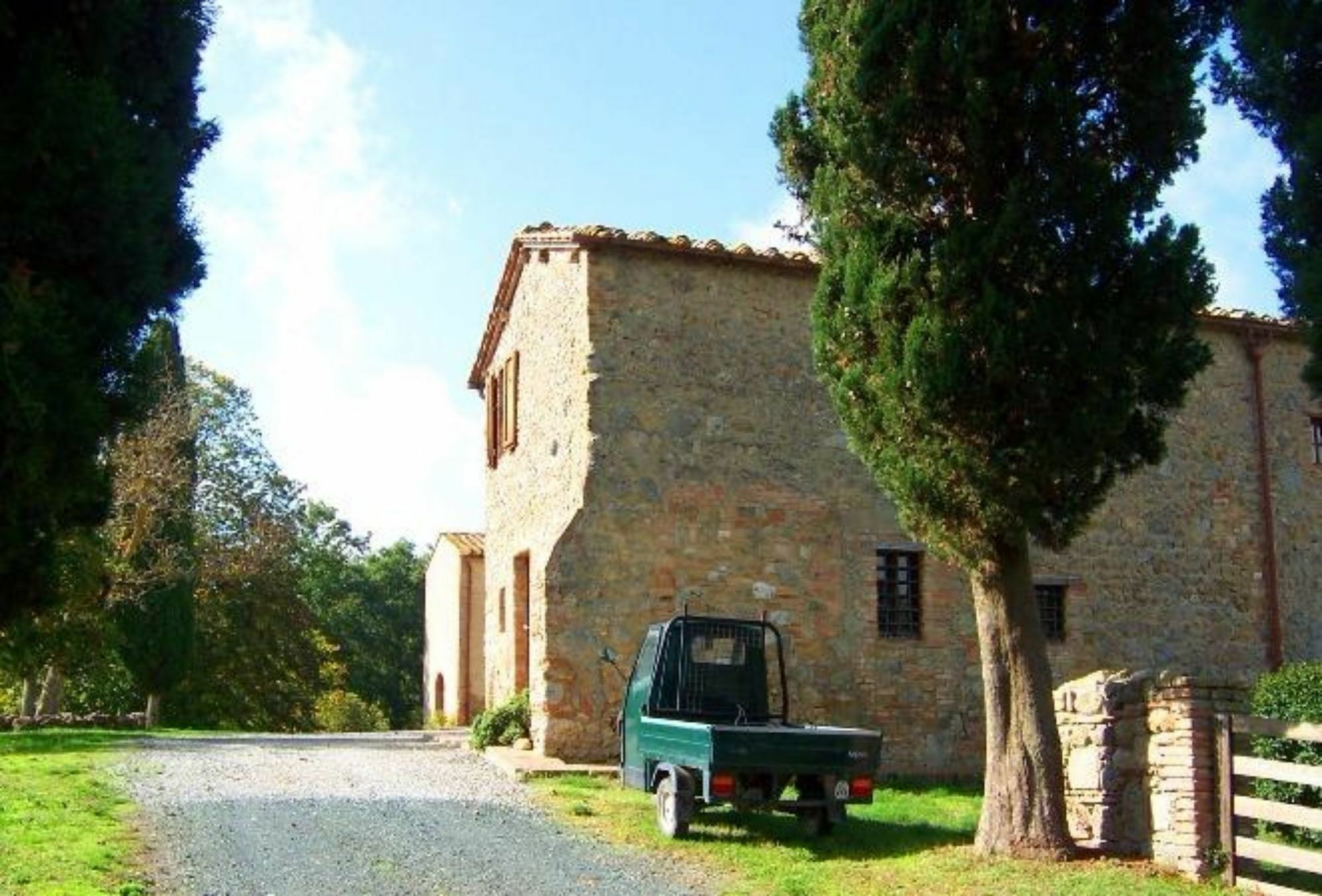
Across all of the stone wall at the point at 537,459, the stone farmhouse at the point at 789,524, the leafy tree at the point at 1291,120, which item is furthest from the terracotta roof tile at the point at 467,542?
the leafy tree at the point at 1291,120

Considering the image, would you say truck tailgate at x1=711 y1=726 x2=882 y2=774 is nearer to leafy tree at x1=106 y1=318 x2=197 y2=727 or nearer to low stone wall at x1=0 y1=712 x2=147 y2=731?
leafy tree at x1=106 y1=318 x2=197 y2=727

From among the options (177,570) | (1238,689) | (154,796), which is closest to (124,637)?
(177,570)

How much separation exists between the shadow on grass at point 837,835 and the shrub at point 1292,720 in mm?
2303

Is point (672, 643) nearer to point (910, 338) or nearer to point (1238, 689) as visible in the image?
point (910, 338)

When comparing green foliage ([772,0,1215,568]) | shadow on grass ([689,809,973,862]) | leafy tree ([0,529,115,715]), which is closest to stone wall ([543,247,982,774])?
shadow on grass ([689,809,973,862])

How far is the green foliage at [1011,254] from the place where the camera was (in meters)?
9.05

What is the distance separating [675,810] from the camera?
10.0m

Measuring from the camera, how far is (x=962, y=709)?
1549 cm

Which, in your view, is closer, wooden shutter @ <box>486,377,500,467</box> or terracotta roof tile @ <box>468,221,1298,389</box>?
terracotta roof tile @ <box>468,221,1298,389</box>

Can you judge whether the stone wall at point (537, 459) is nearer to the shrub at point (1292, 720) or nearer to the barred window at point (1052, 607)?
the barred window at point (1052, 607)

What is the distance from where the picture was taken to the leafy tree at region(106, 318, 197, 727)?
2248 cm

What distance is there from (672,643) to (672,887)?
9.58 ft

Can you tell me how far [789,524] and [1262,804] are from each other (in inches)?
297

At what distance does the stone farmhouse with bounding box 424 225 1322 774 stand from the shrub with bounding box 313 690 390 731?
68.0ft
